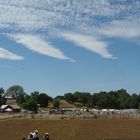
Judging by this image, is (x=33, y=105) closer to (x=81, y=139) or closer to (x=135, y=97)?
(x=135, y=97)

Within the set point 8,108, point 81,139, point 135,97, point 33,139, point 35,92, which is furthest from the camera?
point 135,97

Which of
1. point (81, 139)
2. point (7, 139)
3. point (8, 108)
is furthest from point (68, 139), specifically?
point (8, 108)

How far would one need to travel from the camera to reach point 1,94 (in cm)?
16825

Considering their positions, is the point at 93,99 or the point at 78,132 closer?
the point at 78,132

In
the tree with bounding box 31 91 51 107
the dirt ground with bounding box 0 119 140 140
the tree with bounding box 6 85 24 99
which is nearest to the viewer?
the dirt ground with bounding box 0 119 140 140

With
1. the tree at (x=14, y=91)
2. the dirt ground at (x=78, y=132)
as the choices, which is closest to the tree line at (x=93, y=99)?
the tree at (x=14, y=91)

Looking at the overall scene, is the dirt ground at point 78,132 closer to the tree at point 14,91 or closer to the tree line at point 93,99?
the tree line at point 93,99

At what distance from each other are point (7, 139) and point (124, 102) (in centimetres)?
13877

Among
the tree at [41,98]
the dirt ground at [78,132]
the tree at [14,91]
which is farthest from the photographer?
the tree at [14,91]

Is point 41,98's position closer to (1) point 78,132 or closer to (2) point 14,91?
(2) point 14,91

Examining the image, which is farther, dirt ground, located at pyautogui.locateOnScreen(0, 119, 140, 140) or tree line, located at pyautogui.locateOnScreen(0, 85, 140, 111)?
tree line, located at pyautogui.locateOnScreen(0, 85, 140, 111)

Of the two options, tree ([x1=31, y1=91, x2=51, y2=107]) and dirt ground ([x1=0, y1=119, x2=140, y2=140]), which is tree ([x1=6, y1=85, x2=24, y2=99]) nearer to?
tree ([x1=31, y1=91, x2=51, y2=107])

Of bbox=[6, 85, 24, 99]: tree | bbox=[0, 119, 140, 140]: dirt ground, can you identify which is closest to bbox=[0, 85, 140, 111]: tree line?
bbox=[6, 85, 24, 99]: tree

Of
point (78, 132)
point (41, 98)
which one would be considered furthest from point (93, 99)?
point (78, 132)
